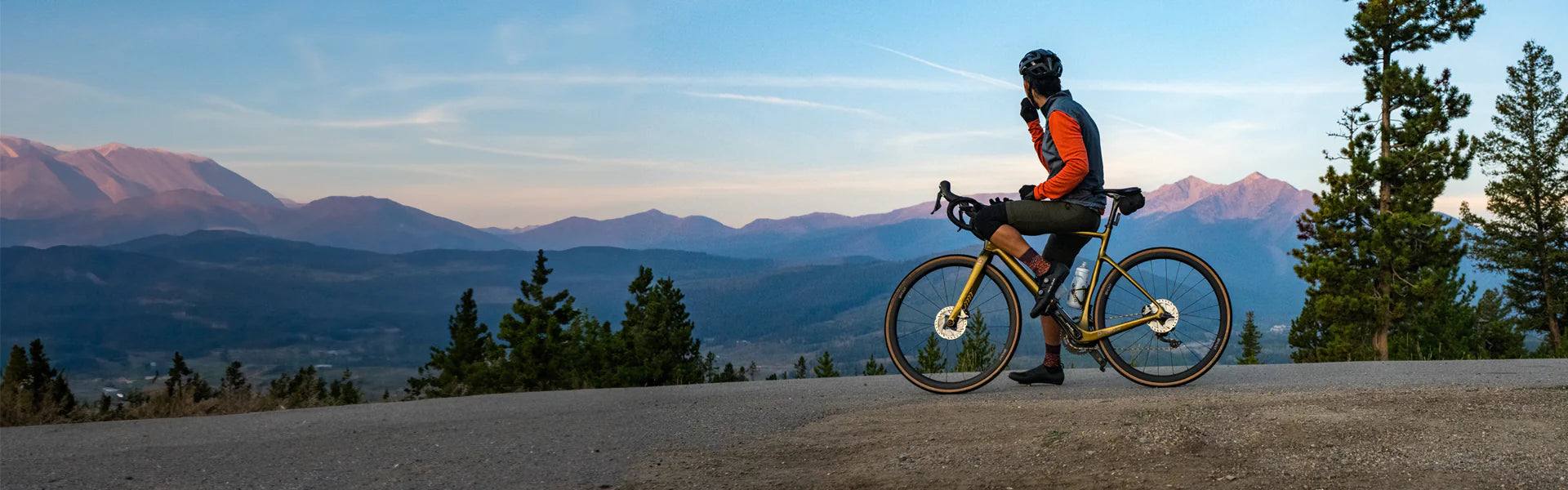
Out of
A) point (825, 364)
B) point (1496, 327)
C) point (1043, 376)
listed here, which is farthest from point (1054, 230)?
point (1496, 327)

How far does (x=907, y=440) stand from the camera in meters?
5.65

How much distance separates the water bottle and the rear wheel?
0.38 meters

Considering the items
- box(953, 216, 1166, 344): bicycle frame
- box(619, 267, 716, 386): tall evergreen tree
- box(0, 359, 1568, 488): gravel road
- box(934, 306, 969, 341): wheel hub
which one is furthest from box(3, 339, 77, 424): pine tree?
box(619, 267, 716, 386): tall evergreen tree

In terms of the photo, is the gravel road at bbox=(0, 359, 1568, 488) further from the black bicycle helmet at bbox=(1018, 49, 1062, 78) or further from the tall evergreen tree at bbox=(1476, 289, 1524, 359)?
the tall evergreen tree at bbox=(1476, 289, 1524, 359)

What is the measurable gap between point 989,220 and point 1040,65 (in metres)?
1.08

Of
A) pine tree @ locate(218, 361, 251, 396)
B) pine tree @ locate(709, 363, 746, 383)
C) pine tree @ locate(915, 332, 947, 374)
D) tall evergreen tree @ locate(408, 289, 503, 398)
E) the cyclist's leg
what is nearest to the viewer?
the cyclist's leg

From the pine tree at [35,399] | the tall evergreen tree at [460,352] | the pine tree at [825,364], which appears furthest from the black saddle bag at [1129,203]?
the tall evergreen tree at [460,352]

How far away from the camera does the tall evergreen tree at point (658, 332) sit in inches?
1304

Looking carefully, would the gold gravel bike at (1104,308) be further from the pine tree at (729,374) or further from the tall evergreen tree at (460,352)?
the tall evergreen tree at (460,352)

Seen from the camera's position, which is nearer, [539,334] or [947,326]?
[947,326]

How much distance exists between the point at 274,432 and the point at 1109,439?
650cm

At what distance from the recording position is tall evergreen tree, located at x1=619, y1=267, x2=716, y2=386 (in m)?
33.1

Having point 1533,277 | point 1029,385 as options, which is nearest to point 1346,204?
point 1533,277

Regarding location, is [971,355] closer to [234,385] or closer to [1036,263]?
[1036,263]
